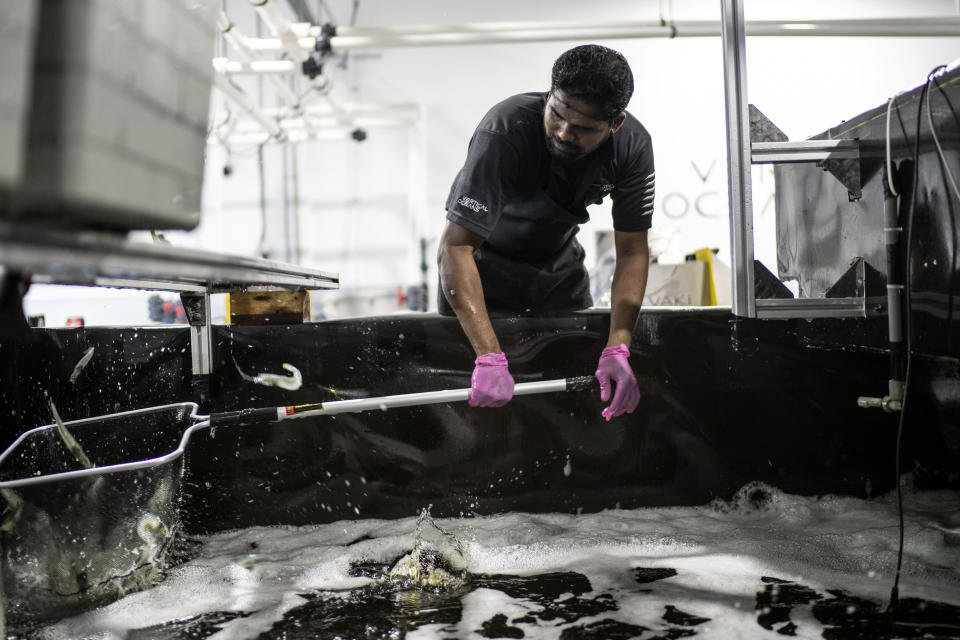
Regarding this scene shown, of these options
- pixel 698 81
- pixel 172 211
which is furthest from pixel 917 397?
pixel 698 81

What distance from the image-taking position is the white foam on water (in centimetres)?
119

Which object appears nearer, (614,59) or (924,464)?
(614,59)

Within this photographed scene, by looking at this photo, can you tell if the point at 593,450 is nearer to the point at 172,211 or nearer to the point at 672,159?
the point at 172,211

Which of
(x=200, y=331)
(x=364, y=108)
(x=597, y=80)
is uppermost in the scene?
(x=364, y=108)

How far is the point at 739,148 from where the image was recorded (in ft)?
4.65

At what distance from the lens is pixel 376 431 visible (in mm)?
1627

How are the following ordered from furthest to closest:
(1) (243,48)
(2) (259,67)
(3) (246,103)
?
1. (3) (246,103)
2. (2) (259,67)
3. (1) (243,48)

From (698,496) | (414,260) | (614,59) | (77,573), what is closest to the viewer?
(77,573)

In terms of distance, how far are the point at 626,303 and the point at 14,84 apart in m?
1.30

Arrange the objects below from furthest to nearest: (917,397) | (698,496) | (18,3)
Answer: (698,496) < (917,397) < (18,3)

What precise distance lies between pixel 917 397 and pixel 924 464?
0.19 metres

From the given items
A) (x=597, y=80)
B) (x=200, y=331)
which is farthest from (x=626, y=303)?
(x=200, y=331)

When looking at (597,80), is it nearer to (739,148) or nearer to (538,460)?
(739,148)

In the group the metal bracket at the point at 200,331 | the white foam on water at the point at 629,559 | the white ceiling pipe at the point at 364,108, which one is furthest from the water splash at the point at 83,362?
the white ceiling pipe at the point at 364,108
